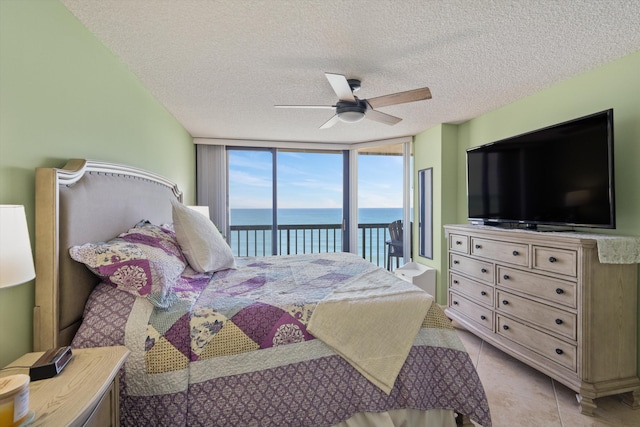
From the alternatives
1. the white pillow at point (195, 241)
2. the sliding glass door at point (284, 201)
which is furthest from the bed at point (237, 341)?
the sliding glass door at point (284, 201)

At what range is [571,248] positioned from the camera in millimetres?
1911

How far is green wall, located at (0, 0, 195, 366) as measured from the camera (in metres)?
1.15

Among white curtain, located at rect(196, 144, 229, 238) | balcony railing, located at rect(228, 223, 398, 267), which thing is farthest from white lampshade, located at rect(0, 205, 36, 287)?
balcony railing, located at rect(228, 223, 398, 267)

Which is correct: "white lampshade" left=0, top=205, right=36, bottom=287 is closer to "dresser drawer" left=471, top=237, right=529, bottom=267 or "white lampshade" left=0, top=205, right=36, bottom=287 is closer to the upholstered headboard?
the upholstered headboard

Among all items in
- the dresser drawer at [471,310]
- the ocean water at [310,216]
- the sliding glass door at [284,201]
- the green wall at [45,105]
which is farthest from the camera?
the ocean water at [310,216]

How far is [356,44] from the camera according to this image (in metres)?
1.85

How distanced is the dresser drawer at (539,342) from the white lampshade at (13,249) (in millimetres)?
2887

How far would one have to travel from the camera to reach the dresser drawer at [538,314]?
1.94 m

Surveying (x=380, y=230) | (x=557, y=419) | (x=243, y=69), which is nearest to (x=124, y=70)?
(x=243, y=69)

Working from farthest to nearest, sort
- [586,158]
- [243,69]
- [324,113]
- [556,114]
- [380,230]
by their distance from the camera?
[380,230] < [324,113] < [556,114] < [243,69] < [586,158]

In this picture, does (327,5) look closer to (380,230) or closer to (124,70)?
(124,70)

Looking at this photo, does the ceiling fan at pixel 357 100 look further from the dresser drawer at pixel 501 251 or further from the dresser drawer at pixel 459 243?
the dresser drawer at pixel 459 243

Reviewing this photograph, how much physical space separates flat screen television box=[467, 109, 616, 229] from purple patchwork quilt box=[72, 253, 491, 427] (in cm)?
147

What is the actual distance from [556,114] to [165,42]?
3130mm
